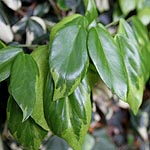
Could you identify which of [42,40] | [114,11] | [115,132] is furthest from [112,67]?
[115,132]

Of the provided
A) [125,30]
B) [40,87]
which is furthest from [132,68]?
[40,87]

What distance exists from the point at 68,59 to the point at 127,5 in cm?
42

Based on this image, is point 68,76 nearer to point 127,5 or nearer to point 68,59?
point 68,59

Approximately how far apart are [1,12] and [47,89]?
0.29 m

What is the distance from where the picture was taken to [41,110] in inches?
32.8

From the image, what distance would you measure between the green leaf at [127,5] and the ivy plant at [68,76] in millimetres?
194

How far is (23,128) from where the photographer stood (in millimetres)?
860

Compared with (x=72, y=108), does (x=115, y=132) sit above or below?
below

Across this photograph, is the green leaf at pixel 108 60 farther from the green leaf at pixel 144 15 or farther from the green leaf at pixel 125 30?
the green leaf at pixel 144 15

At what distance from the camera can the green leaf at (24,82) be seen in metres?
0.75

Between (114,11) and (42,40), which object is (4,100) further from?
(114,11)

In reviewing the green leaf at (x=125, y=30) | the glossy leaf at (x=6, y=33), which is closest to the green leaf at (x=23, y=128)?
the glossy leaf at (x=6, y=33)

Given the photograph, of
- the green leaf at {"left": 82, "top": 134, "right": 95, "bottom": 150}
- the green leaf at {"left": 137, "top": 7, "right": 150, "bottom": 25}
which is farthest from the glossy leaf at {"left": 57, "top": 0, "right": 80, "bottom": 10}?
the green leaf at {"left": 82, "top": 134, "right": 95, "bottom": 150}

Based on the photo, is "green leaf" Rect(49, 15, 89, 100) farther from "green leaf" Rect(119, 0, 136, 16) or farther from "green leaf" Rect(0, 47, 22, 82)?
"green leaf" Rect(119, 0, 136, 16)
